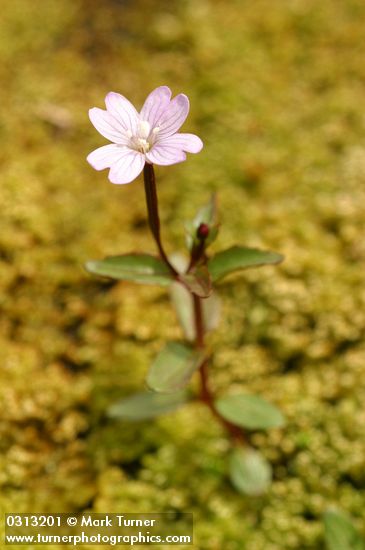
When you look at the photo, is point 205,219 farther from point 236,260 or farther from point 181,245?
point 181,245

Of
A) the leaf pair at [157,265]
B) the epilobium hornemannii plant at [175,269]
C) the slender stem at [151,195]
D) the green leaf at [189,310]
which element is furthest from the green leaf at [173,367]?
the slender stem at [151,195]

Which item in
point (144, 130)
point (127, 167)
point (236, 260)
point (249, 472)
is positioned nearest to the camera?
point (127, 167)

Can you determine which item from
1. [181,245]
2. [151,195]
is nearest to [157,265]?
[151,195]

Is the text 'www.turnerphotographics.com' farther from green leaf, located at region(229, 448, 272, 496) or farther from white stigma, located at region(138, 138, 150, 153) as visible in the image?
white stigma, located at region(138, 138, 150, 153)

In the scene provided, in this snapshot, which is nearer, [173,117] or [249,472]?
[173,117]

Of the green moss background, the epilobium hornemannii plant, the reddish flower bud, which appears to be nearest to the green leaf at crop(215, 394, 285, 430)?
the epilobium hornemannii plant

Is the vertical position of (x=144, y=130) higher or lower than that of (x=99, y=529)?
higher

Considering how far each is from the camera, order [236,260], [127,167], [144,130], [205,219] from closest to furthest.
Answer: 1. [127,167]
2. [144,130]
3. [236,260]
4. [205,219]
